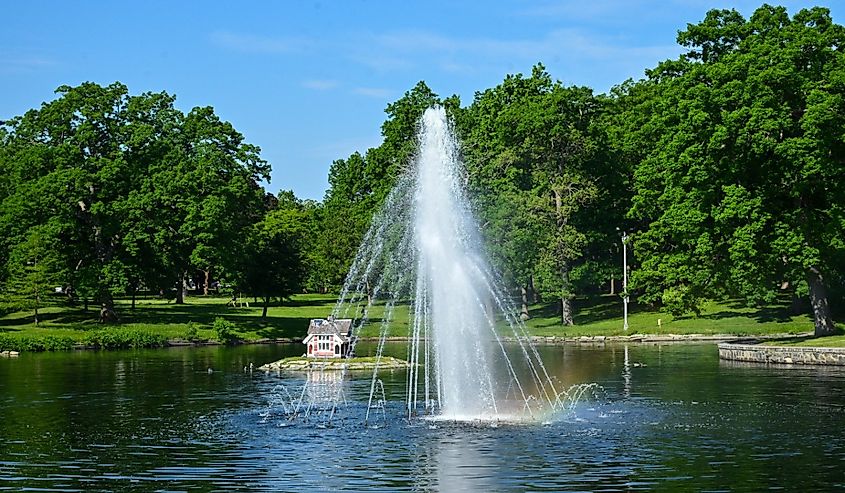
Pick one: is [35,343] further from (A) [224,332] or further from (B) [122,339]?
(A) [224,332]

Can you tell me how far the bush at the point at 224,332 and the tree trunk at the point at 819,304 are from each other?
4261 centimetres

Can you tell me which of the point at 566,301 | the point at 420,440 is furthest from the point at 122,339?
the point at 420,440

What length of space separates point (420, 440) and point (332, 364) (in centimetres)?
3031

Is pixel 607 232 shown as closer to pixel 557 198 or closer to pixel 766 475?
pixel 557 198

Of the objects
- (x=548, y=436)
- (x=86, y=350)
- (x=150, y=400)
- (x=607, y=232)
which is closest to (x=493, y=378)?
(x=150, y=400)

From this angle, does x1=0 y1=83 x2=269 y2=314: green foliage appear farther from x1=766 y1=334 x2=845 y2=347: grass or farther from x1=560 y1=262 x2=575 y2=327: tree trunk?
x1=766 y1=334 x2=845 y2=347: grass

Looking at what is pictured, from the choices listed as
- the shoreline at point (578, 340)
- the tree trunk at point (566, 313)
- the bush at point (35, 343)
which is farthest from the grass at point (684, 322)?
the bush at point (35, 343)

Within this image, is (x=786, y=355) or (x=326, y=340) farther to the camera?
(x=326, y=340)

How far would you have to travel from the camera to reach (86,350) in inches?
3071

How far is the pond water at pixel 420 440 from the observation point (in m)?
26.0

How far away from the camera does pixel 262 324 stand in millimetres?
90812

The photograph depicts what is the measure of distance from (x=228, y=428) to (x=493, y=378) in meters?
18.5

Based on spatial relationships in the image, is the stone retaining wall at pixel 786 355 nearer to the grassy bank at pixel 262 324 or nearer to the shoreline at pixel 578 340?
the shoreline at pixel 578 340

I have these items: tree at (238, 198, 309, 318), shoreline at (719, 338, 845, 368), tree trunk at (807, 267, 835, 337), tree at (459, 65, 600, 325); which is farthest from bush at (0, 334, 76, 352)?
tree trunk at (807, 267, 835, 337)
